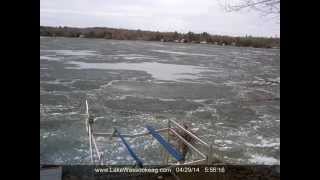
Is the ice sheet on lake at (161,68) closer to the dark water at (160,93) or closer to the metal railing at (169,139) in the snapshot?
the dark water at (160,93)

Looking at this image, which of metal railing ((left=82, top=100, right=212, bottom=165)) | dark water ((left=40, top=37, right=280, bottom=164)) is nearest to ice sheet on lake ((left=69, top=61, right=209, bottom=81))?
dark water ((left=40, top=37, right=280, bottom=164))

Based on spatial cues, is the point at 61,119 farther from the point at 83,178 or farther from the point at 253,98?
the point at 253,98

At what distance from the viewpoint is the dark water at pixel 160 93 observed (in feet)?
6.46

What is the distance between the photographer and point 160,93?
2359 mm

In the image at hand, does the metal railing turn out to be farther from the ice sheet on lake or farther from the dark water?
the ice sheet on lake

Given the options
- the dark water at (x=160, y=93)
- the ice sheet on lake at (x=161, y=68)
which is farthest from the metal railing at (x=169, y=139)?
the ice sheet on lake at (x=161, y=68)

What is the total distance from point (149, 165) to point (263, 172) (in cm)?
47

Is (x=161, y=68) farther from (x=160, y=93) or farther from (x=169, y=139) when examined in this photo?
(x=169, y=139)

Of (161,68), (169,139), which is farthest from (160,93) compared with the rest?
(169,139)

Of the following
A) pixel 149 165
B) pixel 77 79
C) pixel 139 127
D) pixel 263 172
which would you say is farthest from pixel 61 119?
pixel 263 172
